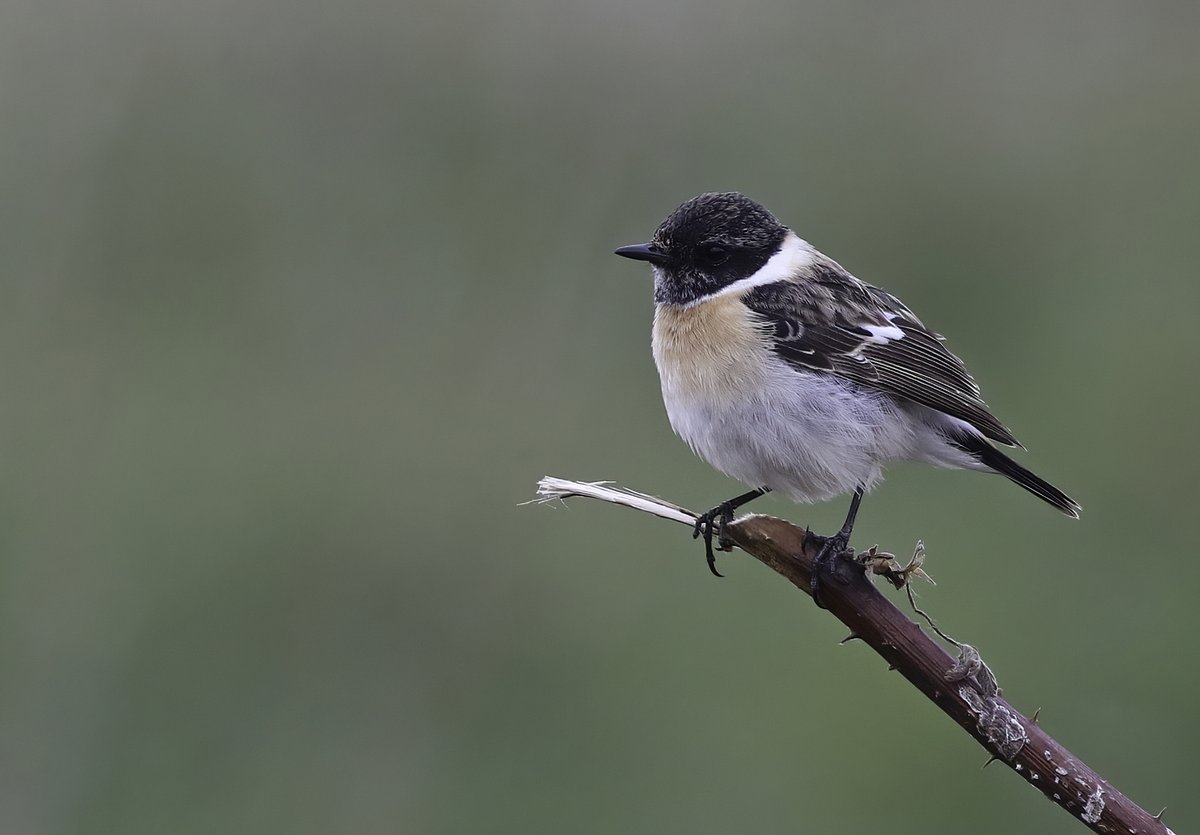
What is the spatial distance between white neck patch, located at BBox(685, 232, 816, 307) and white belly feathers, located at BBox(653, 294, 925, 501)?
28 cm

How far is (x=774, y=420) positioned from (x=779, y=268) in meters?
0.92

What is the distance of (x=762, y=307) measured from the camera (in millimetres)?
4945

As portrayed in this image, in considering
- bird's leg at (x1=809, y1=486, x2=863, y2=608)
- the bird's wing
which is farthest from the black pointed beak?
bird's leg at (x1=809, y1=486, x2=863, y2=608)

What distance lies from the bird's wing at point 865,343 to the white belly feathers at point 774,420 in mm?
72

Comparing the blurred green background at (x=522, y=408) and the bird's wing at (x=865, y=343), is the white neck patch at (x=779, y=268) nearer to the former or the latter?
the bird's wing at (x=865, y=343)

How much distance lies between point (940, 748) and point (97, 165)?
736cm

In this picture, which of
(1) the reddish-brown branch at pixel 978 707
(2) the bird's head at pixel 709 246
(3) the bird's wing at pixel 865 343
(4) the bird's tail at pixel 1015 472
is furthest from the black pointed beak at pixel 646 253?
(1) the reddish-brown branch at pixel 978 707

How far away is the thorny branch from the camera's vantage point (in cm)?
266

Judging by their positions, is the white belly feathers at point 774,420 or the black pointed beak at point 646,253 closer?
the white belly feathers at point 774,420

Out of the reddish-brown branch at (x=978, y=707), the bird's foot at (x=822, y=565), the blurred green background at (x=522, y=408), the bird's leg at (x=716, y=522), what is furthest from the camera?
the blurred green background at (x=522, y=408)

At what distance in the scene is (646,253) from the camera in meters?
5.15

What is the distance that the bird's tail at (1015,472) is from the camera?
4.49 m

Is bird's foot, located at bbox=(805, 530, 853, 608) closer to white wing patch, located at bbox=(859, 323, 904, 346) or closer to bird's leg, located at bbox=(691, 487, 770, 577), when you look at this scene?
bird's leg, located at bbox=(691, 487, 770, 577)

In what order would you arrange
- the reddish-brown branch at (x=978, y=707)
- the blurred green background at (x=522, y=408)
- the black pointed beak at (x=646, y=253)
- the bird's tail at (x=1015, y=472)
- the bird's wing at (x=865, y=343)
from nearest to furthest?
1. the reddish-brown branch at (x=978, y=707)
2. the bird's tail at (x=1015, y=472)
3. the bird's wing at (x=865, y=343)
4. the black pointed beak at (x=646, y=253)
5. the blurred green background at (x=522, y=408)
